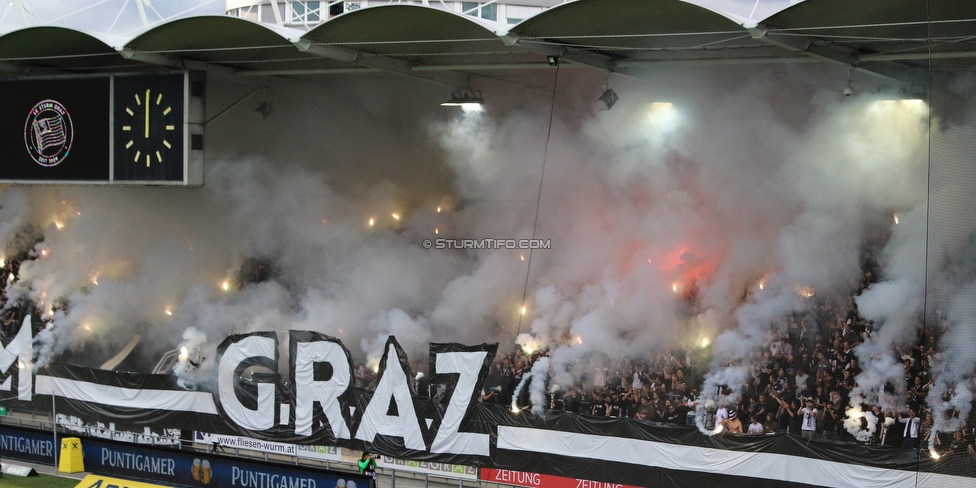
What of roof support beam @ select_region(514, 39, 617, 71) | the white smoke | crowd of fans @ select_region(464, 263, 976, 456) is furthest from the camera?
the white smoke

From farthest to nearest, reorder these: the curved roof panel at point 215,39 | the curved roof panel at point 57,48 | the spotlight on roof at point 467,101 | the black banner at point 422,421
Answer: the spotlight on roof at point 467,101, the curved roof panel at point 57,48, the curved roof panel at point 215,39, the black banner at point 422,421

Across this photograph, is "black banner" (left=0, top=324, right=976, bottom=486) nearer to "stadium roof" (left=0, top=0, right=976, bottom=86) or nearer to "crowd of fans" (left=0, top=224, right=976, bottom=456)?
"crowd of fans" (left=0, top=224, right=976, bottom=456)

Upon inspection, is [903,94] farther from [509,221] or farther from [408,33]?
[408,33]

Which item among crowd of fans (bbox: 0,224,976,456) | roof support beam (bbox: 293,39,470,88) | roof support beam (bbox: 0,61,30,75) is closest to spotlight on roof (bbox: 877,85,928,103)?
crowd of fans (bbox: 0,224,976,456)

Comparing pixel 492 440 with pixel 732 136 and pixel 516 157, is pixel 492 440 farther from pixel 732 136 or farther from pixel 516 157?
pixel 732 136

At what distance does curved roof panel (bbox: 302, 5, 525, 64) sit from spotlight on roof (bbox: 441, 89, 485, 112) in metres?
1.41

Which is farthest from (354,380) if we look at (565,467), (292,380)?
(565,467)

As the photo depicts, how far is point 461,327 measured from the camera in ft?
54.5

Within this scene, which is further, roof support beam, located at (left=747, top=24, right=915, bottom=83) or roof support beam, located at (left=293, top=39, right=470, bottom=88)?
roof support beam, located at (left=293, top=39, right=470, bottom=88)

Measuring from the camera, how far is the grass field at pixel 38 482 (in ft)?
49.5

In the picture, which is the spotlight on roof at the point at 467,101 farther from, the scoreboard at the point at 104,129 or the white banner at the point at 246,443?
the white banner at the point at 246,443

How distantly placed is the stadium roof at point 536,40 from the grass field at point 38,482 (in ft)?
23.4

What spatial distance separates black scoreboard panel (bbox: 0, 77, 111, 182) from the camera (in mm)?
16531

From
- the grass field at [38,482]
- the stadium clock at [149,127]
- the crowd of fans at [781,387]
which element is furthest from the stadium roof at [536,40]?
the grass field at [38,482]
